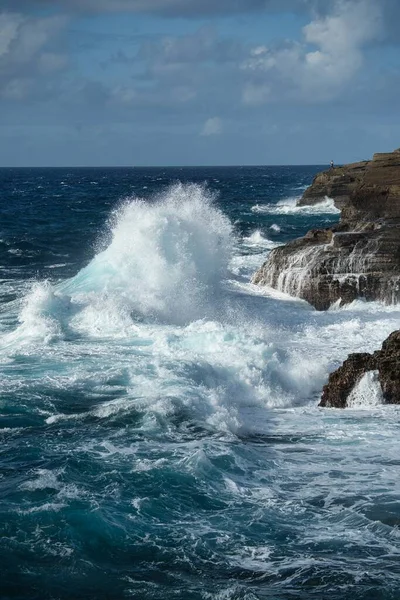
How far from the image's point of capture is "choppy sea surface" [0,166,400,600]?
31.8ft

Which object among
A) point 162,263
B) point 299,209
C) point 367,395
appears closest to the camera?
point 367,395

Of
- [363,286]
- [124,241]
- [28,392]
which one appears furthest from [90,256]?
[28,392]

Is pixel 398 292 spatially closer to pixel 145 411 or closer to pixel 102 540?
pixel 145 411

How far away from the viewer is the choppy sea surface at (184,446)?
969 cm

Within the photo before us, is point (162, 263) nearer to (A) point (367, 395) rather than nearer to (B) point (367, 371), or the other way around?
(B) point (367, 371)

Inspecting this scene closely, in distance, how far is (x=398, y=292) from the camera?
2367 centimetres

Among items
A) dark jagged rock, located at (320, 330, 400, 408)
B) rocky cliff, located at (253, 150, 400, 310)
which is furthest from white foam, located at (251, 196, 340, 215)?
dark jagged rock, located at (320, 330, 400, 408)

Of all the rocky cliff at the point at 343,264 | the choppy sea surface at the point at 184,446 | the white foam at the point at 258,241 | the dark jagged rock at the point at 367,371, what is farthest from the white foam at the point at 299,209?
the dark jagged rock at the point at 367,371

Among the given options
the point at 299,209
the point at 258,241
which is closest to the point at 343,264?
the point at 258,241

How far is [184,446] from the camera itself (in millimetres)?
13336

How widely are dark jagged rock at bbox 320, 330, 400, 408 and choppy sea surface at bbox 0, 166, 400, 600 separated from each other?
0.25m

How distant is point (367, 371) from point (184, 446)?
12.8 feet

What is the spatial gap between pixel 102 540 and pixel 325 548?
265 cm

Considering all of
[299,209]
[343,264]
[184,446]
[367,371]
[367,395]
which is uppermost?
[299,209]
